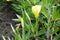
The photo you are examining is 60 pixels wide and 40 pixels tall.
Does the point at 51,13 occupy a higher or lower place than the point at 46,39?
higher

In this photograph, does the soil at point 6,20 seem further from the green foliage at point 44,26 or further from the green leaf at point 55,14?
the green leaf at point 55,14

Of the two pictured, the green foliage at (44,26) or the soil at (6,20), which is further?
the soil at (6,20)

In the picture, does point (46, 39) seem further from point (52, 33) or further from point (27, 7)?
point (27, 7)

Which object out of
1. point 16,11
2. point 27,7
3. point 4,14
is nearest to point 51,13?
point 27,7

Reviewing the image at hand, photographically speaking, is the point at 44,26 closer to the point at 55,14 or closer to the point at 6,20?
the point at 55,14

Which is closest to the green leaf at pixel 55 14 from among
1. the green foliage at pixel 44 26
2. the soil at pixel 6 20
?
the green foliage at pixel 44 26

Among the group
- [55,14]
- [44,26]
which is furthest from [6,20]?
[55,14]

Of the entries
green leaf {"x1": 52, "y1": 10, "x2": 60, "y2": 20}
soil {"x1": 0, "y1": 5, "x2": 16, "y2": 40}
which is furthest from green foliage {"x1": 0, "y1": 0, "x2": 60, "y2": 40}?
soil {"x1": 0, "y1": 5, "x2": 16, "y2": 40}

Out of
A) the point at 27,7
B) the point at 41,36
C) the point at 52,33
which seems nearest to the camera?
the point at 52,33
